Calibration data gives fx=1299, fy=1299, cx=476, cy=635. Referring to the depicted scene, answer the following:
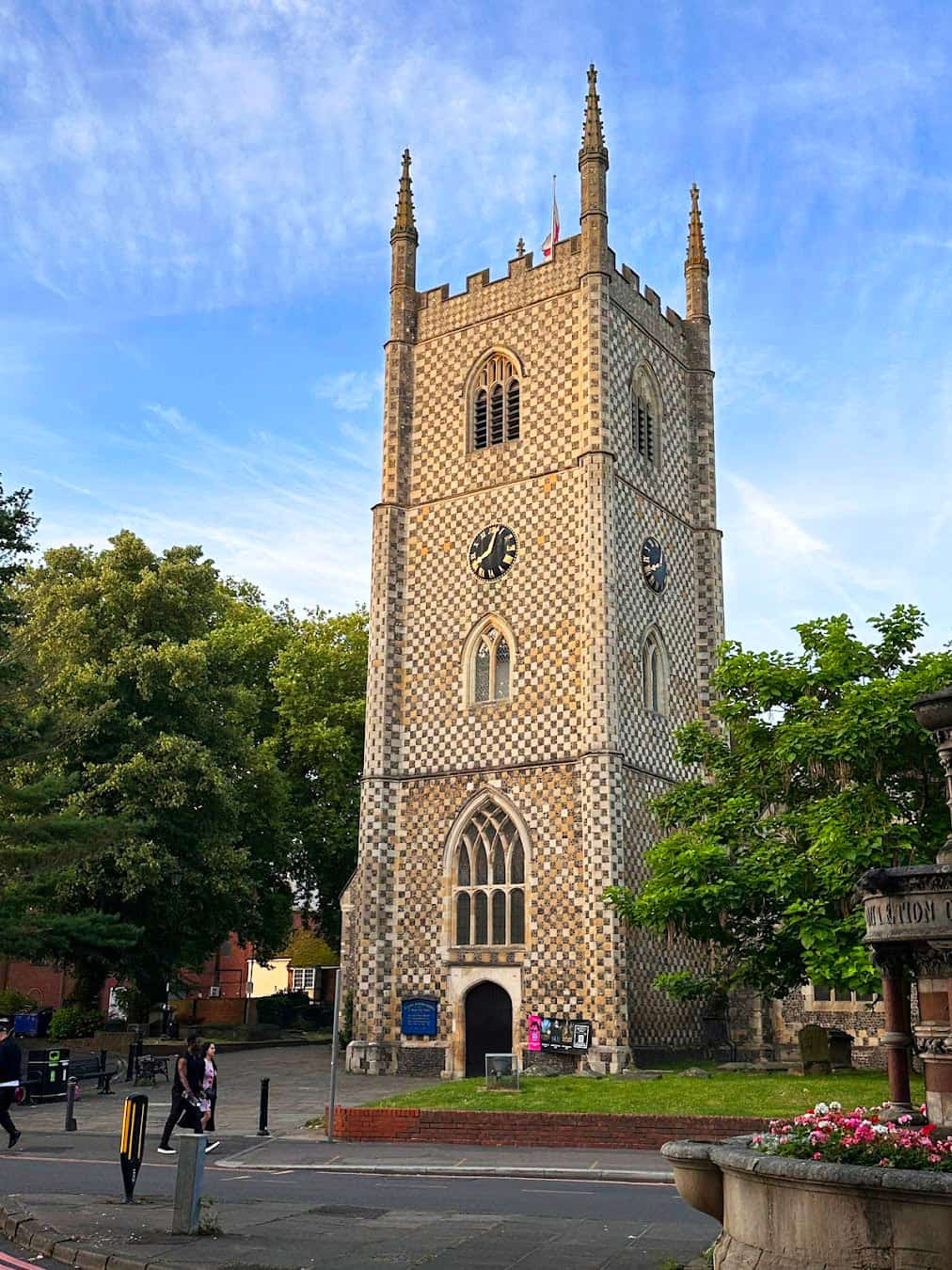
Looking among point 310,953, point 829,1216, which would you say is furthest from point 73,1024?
point 829,1216

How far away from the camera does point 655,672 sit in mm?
35875

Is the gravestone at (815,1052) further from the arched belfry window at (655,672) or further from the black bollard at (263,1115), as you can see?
the black bollard at (263,1115)

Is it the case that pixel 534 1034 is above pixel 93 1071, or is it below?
above

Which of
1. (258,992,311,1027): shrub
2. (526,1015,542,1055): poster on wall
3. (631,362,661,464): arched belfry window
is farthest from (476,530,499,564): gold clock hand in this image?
(258,992,311,1027): shrub

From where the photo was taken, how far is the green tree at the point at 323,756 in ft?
149

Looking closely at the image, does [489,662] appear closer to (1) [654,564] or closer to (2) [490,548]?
(2) [490,548]

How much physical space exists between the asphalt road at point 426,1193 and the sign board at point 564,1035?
13.5 metres

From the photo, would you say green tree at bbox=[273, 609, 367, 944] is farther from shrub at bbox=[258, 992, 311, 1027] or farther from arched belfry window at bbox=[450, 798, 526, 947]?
arched belfry window at bbox=[450, 798, 526, 947]

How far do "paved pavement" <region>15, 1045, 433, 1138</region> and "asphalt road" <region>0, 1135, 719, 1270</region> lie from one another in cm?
528

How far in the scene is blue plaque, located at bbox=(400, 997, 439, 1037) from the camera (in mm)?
33156

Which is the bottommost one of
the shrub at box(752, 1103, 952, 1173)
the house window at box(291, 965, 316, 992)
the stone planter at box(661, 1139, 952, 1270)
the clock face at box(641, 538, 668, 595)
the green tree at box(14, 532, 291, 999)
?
the stone planter at box(661, 1139, 952, 1270)

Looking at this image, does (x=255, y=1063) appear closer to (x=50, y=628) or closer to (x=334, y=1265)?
(x=50, y=628)

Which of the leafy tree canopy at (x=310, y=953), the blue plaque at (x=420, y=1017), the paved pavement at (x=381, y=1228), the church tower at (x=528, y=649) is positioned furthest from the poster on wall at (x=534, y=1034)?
the leafy tree canopy at (x=310, y=953)

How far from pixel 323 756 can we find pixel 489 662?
1202 cm
